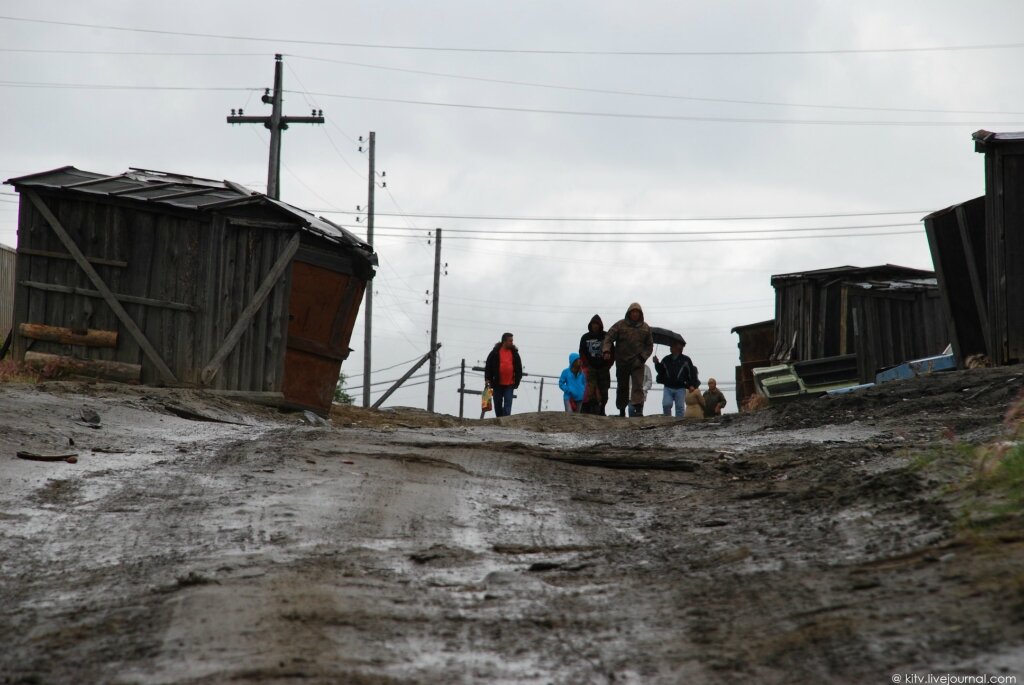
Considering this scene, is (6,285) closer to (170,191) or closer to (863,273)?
(170,191)

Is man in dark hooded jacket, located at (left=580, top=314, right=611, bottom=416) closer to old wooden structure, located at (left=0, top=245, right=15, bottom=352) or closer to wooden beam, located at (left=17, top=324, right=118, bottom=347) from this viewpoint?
wooden beam, located at (left=17, top=324, right=118, bottom=347)

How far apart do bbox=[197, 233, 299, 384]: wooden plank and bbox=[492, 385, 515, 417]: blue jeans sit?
510 cm

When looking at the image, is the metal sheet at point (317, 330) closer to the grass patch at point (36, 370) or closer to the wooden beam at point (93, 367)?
the wooden beam at point (93, 367)

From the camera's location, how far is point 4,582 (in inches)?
206

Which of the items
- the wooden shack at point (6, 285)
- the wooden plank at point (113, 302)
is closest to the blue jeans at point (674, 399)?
the wooden plank at point (113, 302)

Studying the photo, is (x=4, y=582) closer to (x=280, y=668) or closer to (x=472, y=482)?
(x=280, y=668)

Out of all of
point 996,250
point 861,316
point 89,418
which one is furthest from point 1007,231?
point 89,418

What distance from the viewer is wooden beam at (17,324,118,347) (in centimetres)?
1556

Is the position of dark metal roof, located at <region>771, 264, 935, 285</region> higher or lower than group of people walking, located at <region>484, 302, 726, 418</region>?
higher

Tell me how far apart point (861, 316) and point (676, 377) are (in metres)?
3.28

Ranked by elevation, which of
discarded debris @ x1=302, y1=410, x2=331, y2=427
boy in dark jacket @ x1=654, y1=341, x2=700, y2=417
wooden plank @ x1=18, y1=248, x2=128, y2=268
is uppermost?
wooden plank @ x1=18, y1=248, x2=128, y2=268

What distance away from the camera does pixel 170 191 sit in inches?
642

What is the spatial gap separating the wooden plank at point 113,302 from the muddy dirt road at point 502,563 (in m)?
5.91

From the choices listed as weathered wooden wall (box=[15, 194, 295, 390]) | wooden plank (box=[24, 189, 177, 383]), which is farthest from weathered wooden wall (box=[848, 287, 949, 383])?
wooden plank (box=[24, 189, 177, 383])
